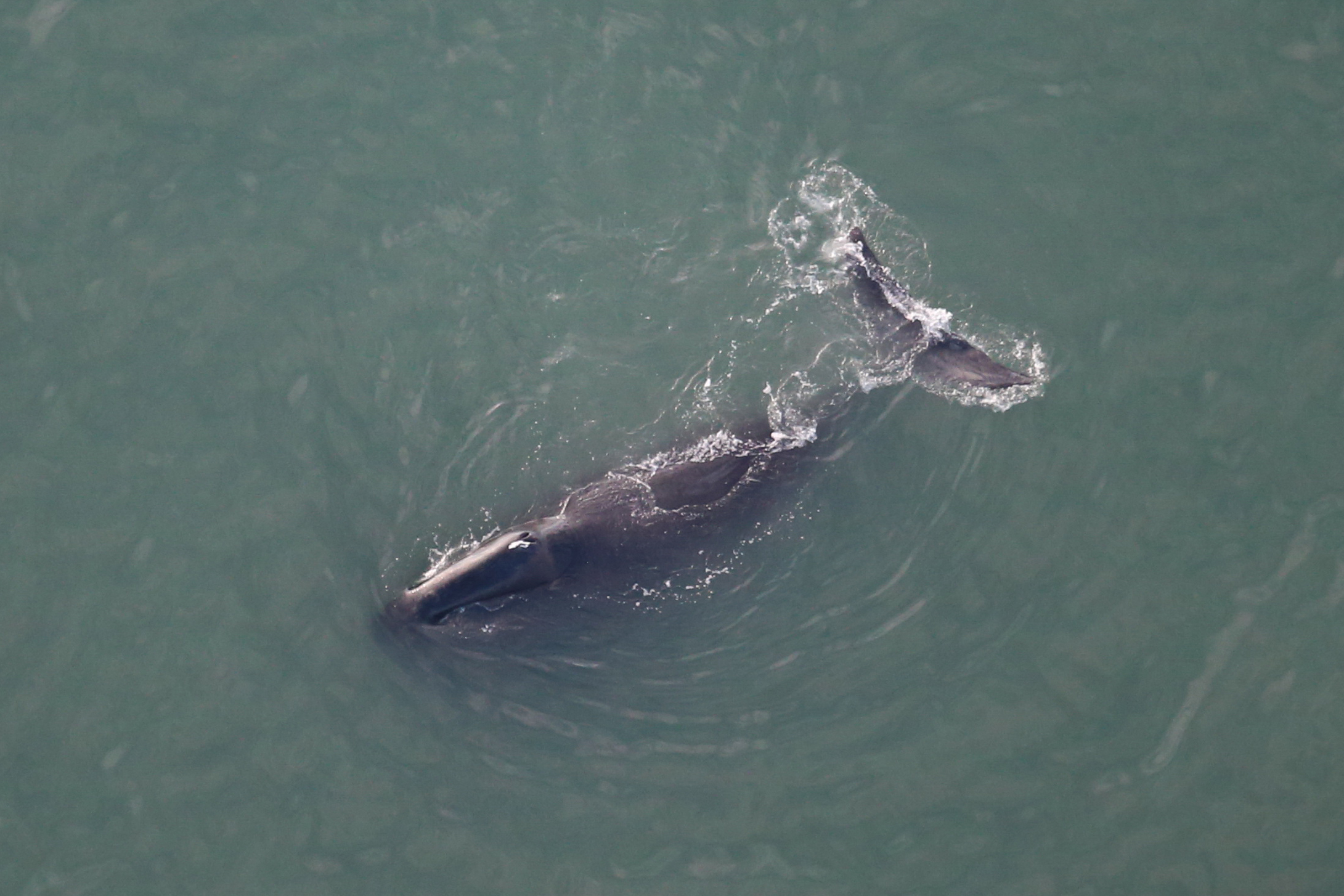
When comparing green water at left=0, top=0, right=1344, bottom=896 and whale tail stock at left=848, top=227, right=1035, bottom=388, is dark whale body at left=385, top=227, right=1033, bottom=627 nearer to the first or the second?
whale tail stock at left=848, top=227, right=1035, bottom=388

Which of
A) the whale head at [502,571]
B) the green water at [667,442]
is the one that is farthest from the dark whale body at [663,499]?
the green water at [667,442]

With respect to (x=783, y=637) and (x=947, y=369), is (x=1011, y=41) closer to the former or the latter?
(x=947, y=369)

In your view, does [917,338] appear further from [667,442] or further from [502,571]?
[502,571]

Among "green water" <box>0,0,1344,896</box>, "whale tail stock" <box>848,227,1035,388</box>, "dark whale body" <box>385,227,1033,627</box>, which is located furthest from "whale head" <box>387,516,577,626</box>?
"whale tail stock" <box>848,227,1035,388</box>

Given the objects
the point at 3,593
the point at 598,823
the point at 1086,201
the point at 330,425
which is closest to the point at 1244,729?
the point at 1086,201

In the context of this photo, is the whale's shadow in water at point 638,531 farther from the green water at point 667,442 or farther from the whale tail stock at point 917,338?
the green water at point 667,442
